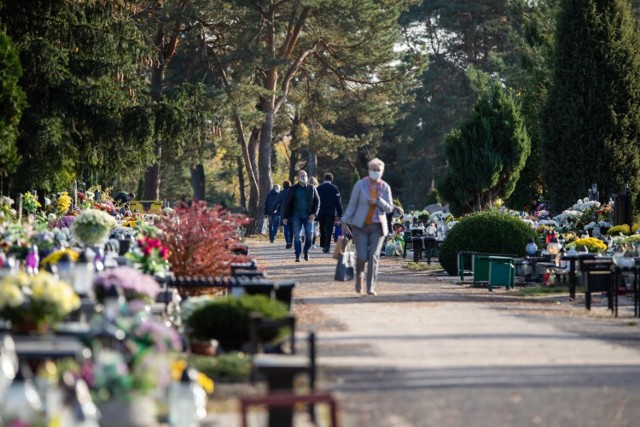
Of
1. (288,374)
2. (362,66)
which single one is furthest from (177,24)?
(288,374)

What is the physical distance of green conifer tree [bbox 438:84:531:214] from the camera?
135ft

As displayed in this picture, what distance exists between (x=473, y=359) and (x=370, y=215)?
7860mm

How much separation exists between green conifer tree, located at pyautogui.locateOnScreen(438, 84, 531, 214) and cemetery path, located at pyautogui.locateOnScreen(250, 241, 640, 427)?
20.0 meters

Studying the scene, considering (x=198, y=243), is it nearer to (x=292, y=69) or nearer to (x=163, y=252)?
(x=163, y=252)

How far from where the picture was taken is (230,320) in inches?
486

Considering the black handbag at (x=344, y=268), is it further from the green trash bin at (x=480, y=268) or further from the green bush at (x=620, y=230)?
the green bush at (x=620, y=230)

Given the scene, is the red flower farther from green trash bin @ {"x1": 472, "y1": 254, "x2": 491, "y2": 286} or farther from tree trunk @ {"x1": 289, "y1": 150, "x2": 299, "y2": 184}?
tree trunk @ {"x1": 289, "y1": 150, "x2": 299, "y2": 184}

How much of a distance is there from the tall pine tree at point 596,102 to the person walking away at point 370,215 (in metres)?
17.8

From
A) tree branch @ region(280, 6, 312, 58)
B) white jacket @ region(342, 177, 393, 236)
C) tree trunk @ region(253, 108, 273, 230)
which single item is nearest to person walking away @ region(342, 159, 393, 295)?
white jacket @ region(342, 177, 393, 236)

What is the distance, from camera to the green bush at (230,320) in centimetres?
1231

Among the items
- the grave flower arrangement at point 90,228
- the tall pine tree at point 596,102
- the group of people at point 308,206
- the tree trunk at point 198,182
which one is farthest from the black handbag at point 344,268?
the tree trunk at point 198,182

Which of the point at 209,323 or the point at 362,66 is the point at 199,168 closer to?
the point at 362,66

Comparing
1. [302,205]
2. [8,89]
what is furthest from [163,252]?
[302,205]

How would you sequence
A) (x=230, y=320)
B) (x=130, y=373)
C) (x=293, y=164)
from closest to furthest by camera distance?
(x=130, y=373) < (x=230, y=320) < (x=293, y=164)
